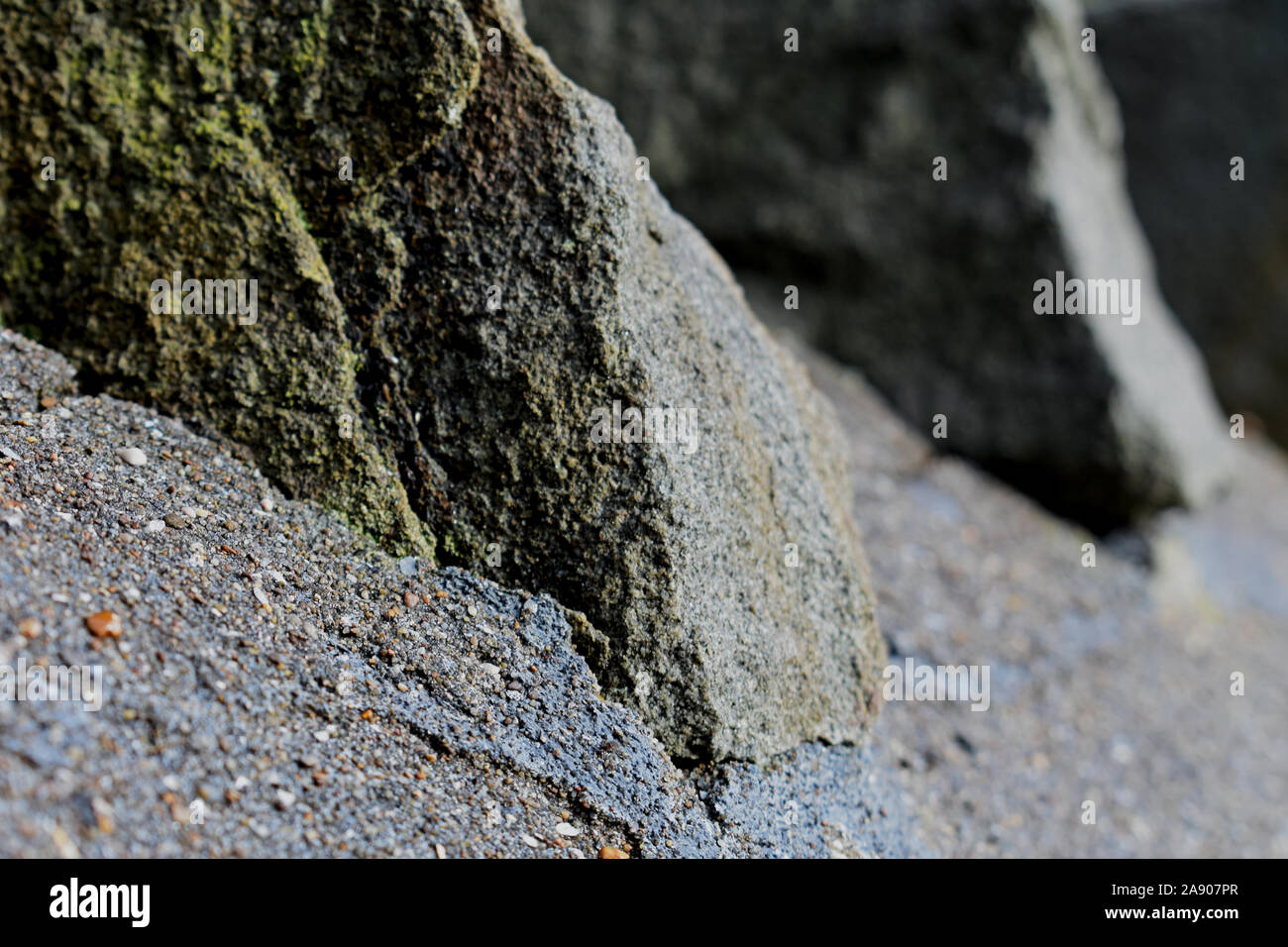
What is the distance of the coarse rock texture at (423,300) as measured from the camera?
115 inches

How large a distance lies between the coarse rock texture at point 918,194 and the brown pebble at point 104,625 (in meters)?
4.13

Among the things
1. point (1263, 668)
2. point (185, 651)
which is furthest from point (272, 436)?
point (1263, 668)

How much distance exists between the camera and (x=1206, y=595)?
6.32 meters

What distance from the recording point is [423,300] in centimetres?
298

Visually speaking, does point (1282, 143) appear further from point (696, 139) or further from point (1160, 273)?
point (696, 139)

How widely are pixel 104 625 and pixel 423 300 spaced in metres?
1.18

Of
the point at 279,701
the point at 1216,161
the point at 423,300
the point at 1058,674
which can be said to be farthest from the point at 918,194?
the point at 1216,161

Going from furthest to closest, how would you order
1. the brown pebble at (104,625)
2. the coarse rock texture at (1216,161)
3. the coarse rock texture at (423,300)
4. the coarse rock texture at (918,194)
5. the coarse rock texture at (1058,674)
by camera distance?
the coarse rock texture at (1216,161), the coarse rock texture at (918,194), the coarse rock texture at (1058,674), the coarse rock texture at (423,300), the brown pebble at (104,625)

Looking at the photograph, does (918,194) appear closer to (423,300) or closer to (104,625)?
(423,300)

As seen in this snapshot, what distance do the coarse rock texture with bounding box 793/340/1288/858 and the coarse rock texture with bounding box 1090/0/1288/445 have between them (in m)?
3.46

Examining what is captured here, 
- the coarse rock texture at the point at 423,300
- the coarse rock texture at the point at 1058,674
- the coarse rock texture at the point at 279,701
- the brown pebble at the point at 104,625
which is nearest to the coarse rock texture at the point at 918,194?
the coarse rock texture at the point at 1058,674

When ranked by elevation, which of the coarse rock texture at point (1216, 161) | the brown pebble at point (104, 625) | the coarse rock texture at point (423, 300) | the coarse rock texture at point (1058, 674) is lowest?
the coarse rock texture at point (1058, 674)

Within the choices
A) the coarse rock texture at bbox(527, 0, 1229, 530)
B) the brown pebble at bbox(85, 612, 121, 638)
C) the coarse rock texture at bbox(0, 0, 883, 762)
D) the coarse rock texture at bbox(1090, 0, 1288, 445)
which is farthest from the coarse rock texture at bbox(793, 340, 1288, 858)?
the coarse rock texture at bbox(1090, 0, 1288, 445)

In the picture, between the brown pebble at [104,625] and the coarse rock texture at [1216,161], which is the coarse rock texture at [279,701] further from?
the coarse rock texture at [1216,161]
